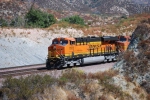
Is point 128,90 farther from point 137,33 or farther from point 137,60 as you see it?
point 137,33

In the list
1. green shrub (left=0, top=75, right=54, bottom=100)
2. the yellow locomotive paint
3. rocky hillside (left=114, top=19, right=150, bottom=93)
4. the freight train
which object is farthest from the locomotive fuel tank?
green shrub (left=0, top=75, right=54, bottom=100)

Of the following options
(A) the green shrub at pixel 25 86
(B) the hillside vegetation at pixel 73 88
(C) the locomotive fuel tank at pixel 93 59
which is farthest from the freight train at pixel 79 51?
(A) the green shrub at pixel 25 86

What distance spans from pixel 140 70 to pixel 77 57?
7.37 m

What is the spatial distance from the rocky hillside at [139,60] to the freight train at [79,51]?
536 cm

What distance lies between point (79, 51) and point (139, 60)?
7.15 meters

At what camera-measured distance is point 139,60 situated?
72.6 ft

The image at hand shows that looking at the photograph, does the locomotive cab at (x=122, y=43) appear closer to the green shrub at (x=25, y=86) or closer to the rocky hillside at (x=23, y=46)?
the rocky hillside at (x=23, y=46)

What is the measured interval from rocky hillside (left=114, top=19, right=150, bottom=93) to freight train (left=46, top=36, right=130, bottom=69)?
5365 millimetres

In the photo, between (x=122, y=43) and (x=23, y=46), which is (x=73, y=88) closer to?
(x=122, y=43)

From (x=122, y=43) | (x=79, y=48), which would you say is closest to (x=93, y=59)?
(x=79, y=48)

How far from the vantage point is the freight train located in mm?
26031

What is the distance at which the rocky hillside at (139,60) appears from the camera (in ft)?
69.0

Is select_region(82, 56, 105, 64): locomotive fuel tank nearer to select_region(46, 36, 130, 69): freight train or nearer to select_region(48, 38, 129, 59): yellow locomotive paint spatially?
select_region(46, 36, 130, 69): freight train

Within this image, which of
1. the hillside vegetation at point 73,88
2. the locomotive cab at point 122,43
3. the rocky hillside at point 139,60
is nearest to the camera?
the hillside vegetation at point 73,88
